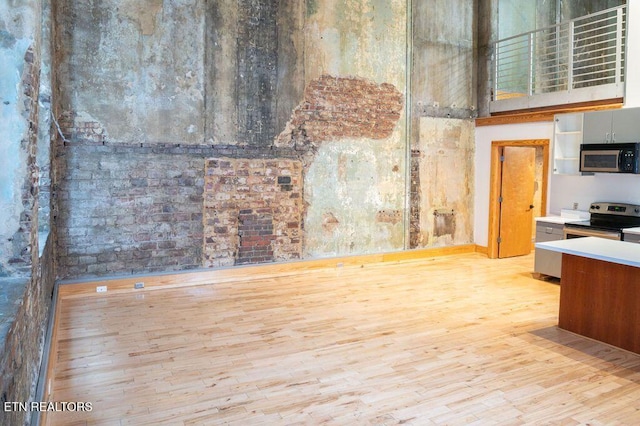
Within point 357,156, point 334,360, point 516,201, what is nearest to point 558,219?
point 516,201

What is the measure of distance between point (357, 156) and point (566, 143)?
2.91 meters

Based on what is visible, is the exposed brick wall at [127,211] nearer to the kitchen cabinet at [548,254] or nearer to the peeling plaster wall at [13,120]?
the peeling plaster wall at [13,120]

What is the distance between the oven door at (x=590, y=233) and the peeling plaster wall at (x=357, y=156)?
8.00 feet

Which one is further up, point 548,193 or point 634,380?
point 548,193

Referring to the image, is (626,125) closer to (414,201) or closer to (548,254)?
(548,254)

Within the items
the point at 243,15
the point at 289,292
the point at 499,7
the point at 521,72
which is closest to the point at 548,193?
the point at 521,72

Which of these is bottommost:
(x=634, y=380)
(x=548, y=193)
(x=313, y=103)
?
(x=634, y=380)

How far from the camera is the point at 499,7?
323 inches

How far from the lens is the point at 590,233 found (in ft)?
19.9

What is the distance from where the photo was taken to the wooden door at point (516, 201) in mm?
8219

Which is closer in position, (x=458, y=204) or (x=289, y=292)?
(x=289, y=292)

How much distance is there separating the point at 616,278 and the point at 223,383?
3.29 m

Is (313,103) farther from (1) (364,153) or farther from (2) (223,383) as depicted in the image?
(2) (223,383)

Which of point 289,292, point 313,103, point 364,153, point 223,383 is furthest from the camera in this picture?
point 364,153
